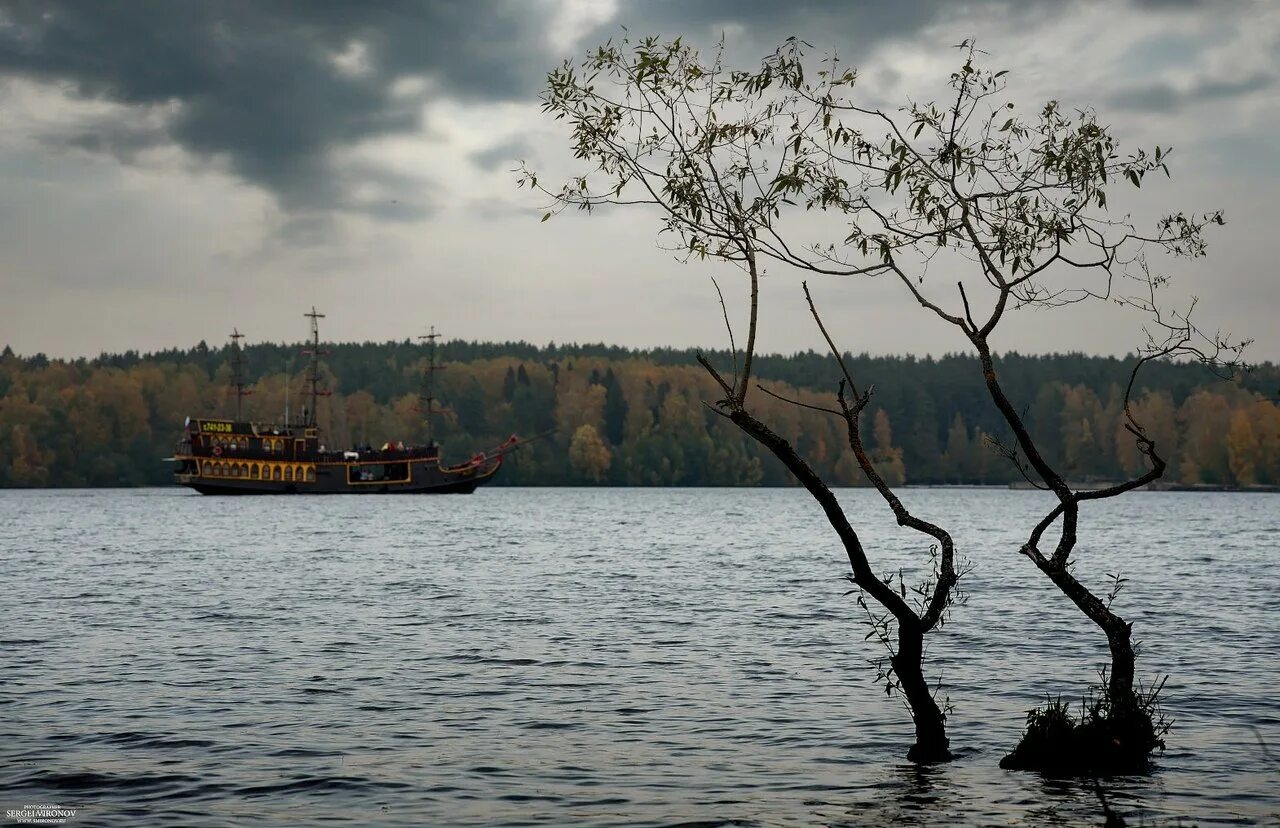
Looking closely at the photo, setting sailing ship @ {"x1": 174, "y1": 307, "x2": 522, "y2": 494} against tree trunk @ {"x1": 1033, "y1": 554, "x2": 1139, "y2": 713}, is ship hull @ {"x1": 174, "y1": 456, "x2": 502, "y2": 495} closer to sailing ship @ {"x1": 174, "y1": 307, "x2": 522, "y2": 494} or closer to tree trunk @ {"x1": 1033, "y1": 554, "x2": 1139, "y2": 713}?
sailing ship @ {"x1": 174, "y1": 307, "x2": 522, "y2": 494}

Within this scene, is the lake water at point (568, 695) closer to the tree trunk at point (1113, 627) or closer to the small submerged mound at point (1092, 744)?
the small submerged mound at point (1092, 744)

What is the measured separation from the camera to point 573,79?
14719 mm

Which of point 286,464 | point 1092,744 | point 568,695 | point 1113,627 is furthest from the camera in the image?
point 286,464

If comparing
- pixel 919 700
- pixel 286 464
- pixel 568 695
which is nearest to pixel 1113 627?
pixel 919 700

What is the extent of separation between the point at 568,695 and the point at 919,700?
775 cm

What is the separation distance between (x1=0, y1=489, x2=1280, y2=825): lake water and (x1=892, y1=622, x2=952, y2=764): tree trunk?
311 mm

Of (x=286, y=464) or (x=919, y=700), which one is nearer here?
(x=919, y=700)

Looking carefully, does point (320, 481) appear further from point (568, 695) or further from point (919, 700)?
point (919, 700)

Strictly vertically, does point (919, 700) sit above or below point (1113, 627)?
below

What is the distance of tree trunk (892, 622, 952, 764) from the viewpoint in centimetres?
1513

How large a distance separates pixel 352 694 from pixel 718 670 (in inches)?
268

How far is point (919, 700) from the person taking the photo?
15.8 m

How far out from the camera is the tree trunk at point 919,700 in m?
15.1

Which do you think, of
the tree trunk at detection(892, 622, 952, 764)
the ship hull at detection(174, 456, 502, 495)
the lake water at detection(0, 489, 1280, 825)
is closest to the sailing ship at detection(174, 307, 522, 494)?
the ship hull at detection(174, 456, 502, 495)
